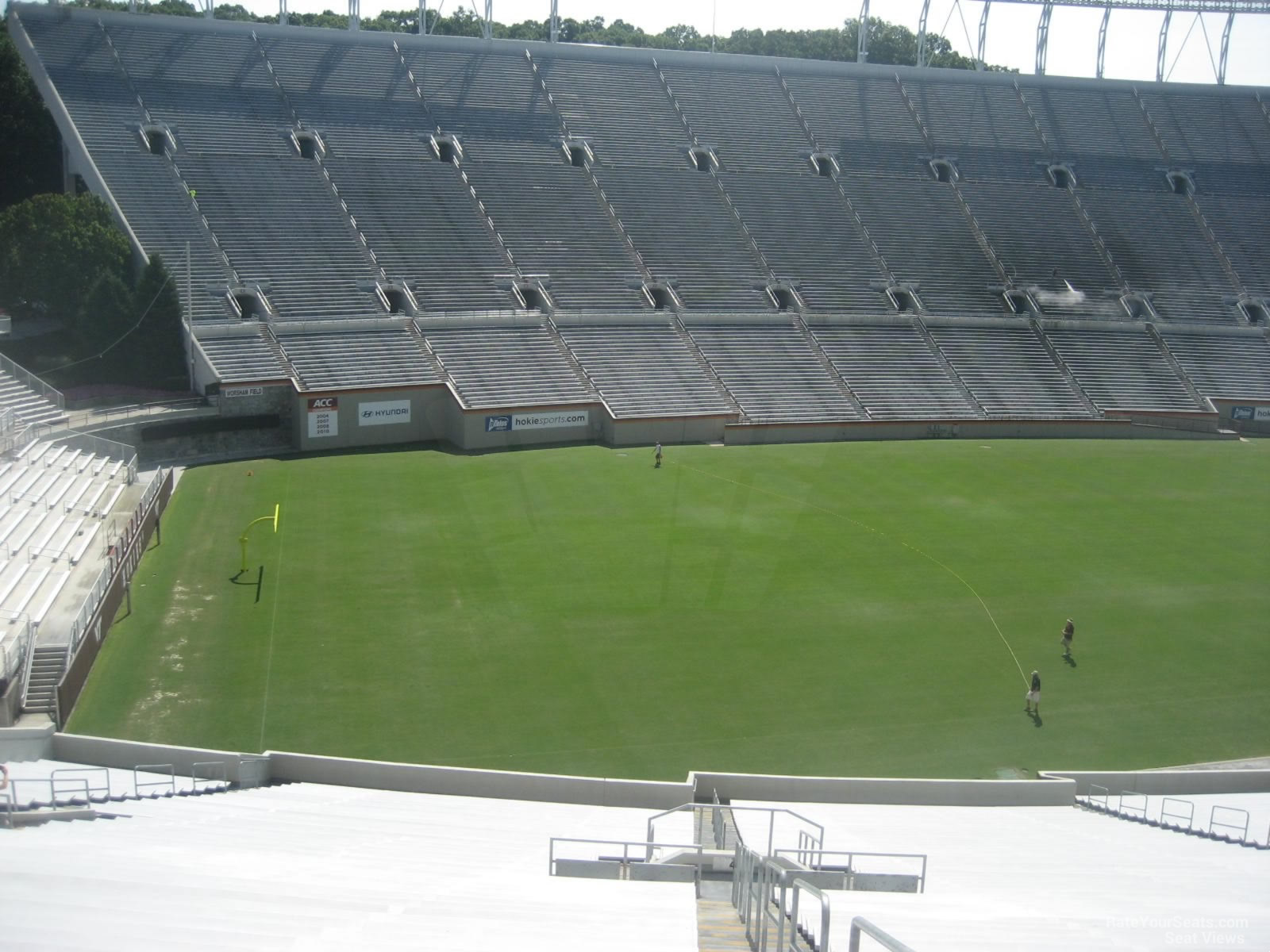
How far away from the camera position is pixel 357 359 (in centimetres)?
4047

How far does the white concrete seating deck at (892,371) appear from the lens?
44.9 meters

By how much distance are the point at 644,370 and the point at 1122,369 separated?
19.8 meters

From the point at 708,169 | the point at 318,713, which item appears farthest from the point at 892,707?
the point at 708,169

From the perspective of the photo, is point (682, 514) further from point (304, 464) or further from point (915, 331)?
point (915, 331)

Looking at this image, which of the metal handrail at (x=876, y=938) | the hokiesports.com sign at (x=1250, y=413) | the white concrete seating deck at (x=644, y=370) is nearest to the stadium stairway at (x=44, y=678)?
the metal handrail at (x=876, y=938)

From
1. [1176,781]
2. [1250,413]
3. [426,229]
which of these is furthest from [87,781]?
[1250,413]

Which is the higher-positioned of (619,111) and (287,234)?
(619,111)

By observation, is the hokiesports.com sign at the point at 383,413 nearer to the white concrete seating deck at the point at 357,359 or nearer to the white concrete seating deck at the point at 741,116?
the white concrete seating deck at the point at 357,359

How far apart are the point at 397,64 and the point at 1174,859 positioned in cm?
4777

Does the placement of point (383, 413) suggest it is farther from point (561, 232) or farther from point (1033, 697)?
point (1033, 697)

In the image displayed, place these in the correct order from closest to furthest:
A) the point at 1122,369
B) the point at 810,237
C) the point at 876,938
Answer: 1. the point at 876,938
2. the point at 1122,369
3. the point at 810,237

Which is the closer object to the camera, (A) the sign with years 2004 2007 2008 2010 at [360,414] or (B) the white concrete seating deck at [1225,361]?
(A) the sign with years 2004 2007 2008 2010 at [360,414]

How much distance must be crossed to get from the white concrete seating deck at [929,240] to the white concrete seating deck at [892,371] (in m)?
3.06

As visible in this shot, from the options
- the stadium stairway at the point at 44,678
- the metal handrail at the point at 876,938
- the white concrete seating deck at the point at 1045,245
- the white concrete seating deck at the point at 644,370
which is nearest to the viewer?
the metal handrail at the point at 876,938
